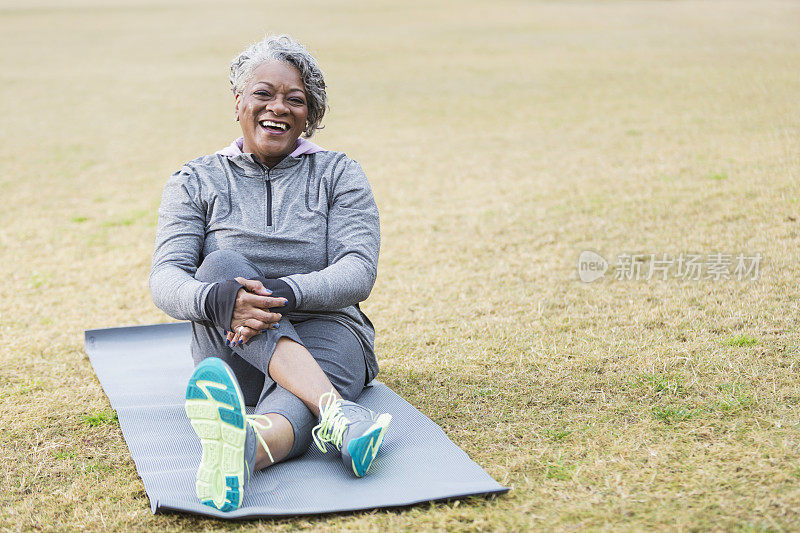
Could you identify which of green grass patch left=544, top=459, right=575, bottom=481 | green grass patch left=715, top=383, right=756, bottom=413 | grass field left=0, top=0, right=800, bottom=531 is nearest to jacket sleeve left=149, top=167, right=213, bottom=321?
grass field left=0, top=0, right=800, bottom=531

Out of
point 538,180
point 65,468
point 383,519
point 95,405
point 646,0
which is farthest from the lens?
point 646,0

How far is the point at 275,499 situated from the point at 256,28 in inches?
984

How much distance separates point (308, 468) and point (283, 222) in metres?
1.06

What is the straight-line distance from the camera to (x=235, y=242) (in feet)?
11.6

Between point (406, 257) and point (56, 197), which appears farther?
point (56, 197)

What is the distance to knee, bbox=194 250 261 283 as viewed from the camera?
3.24 m

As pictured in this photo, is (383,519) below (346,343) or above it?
below

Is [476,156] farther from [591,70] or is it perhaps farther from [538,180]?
[591,70]

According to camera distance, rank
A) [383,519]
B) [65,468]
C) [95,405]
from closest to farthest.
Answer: [383,519], [65,468], [95,405]

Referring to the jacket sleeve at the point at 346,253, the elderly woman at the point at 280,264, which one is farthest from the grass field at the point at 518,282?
the jacket sleeve at the point at 346,253

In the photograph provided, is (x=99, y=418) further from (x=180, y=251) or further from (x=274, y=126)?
(x=274, y=126)

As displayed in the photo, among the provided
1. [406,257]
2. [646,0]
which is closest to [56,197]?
[406,257]

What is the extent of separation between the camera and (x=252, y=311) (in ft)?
10.2
